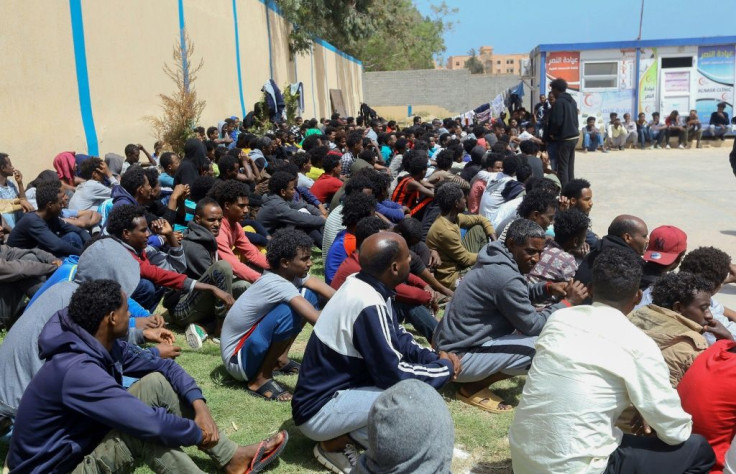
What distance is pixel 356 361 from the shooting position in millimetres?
3617

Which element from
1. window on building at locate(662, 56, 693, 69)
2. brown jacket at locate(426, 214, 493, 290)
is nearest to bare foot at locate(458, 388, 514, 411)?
brown jacket at locate(426, 214, 493, 290)

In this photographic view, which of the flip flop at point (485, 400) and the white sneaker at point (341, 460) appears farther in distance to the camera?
the flip flop at point (485, 400)

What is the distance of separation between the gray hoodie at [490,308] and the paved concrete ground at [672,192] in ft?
11.1

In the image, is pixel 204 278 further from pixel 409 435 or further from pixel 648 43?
pixel 648 43

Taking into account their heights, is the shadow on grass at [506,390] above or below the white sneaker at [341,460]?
below

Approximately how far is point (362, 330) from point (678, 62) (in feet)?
81.7

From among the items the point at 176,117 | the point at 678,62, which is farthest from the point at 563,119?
the point at 678,62

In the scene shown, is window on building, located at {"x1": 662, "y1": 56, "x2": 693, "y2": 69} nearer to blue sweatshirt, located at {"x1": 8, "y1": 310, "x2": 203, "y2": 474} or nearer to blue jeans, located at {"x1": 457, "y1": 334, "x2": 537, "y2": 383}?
blue jeans, located at {"x1": 457, "y1": 334, "x2": 537, "y2": 383}

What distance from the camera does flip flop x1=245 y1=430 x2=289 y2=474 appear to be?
3.65 metres

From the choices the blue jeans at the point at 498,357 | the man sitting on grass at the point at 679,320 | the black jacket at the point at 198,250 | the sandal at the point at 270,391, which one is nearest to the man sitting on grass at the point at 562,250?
the blue jeans at the point at 498,357

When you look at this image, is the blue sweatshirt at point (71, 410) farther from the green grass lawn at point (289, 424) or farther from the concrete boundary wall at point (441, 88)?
the concrete boundary wall at point (441, 88)

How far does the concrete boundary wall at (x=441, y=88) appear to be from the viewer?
44469mm

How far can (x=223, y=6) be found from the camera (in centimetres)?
1803

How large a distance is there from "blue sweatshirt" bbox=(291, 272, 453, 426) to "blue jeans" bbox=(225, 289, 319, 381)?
0.72 meters
